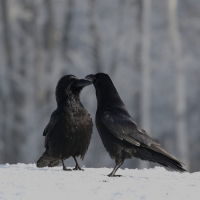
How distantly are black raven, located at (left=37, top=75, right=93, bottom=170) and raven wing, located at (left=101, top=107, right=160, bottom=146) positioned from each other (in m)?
0.33

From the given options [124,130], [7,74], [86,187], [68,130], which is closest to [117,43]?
[7,74]

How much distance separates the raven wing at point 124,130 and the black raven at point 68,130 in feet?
1.08

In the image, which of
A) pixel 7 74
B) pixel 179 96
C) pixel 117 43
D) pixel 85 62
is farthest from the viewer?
pixel 85 62

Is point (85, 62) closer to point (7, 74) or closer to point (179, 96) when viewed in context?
point (7, 74)

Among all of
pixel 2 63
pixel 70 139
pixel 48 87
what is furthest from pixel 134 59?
pixel 70 139

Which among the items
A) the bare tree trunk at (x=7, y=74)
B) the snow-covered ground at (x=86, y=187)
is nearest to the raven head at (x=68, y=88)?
the snow-covered ground at (x=86, y=187)

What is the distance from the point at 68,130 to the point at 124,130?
691 mm

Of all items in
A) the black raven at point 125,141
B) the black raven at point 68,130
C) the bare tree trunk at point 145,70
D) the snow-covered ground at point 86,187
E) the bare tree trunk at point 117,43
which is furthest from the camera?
the bare tree trunk at point 117,43

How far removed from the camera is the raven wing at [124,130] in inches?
296

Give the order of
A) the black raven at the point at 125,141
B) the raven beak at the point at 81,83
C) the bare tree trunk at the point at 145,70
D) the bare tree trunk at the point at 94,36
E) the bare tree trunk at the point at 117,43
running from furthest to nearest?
the bare tree trunk at the point at 94,36 < the bare tree trunk at the point at 117,43 < the bare tree trunk at the point at 145,70 < the raven beak at the point at 81,83 < the black raven at the point at 125,141

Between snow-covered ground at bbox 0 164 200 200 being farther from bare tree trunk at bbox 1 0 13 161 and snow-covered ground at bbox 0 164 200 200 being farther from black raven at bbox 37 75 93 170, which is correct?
bare tree trunk at bbox 1 0 13 161

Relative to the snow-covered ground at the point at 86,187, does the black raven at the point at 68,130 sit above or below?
above

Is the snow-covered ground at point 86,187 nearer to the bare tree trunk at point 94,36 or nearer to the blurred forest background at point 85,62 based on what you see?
the blurred forest background at point 85,62

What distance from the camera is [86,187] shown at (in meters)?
6.44
